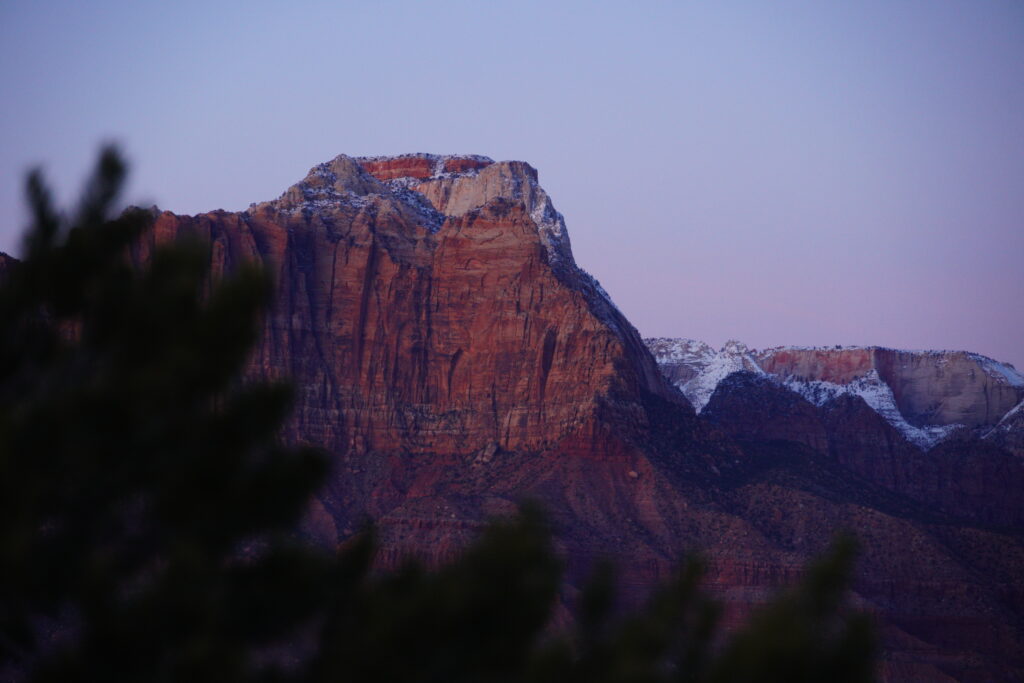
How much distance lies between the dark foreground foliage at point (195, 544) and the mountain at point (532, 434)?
270 ft

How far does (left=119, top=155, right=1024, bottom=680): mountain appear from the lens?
388 feet

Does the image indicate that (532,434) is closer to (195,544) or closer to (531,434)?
(531,434)

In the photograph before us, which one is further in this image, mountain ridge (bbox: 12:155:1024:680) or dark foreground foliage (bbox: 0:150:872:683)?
mountain ridge (bbox: 12:155:1024:680)

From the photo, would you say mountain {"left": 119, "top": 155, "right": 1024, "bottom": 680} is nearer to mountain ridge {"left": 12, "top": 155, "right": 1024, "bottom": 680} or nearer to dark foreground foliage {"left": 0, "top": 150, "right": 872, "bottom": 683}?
mountain ridge {"left": 12, "top": 155, "right": 1024, "bottom": 680}

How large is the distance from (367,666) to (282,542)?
122 inches

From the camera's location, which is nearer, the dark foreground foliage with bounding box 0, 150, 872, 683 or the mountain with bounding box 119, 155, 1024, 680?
the dark foreground foliage with bounding box 0, 150, 872, 683

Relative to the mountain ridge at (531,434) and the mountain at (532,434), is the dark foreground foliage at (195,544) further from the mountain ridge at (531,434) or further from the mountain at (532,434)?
the mountain ridge at (531,434)

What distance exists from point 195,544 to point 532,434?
114 metres

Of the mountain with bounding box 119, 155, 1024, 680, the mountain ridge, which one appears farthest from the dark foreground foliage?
the mountain ridge

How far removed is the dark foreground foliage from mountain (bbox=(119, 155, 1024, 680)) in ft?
270

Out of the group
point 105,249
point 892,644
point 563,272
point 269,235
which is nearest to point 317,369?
point 269,235

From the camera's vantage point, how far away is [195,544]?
76.9 ft

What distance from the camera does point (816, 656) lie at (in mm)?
25078

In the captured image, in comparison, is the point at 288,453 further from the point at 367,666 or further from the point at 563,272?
the point at 563,272
